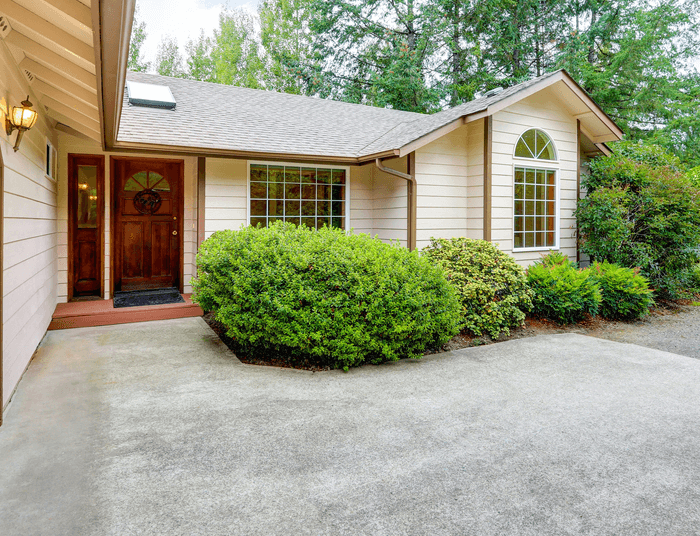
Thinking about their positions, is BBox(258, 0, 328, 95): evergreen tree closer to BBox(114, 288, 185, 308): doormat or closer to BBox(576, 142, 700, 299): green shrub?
BBox(114, 288, 185, 308): doormat

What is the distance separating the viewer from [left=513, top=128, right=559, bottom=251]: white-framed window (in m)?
7.87

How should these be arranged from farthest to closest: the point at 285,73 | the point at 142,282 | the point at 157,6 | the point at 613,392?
the point at 157,6
the point at 285,73
the point at 142,282
the point at 613,392

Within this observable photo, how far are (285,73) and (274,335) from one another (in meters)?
16.6

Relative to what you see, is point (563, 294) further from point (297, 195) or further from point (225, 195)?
point (225, 195)

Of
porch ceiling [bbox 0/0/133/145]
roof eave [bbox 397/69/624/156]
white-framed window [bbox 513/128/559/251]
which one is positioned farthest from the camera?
white-framed window [bbox 513/128/559/251]

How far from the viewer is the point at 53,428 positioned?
2967 millimetres

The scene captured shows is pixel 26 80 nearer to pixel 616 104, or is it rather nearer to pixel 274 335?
pixel 274 335

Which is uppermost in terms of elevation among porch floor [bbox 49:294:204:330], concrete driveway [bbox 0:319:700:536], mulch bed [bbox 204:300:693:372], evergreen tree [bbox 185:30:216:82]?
evergreen tree [bbox 185:30:216:82]

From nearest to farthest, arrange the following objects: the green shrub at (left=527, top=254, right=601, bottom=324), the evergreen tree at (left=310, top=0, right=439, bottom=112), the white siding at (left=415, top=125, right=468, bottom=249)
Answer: the green shrub at (left=527, top=254, right=601, bottom=324) → the white siding at (left=415, top=125, right=468, bottom=249) → the evergreen tree at (left=310, top=0, right=439, bottom=112)

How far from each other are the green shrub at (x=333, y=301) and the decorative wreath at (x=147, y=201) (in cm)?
306

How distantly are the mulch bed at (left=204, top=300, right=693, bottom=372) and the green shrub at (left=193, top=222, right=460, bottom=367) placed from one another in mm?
90

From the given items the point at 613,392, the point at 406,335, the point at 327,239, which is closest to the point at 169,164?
the point at 327,239

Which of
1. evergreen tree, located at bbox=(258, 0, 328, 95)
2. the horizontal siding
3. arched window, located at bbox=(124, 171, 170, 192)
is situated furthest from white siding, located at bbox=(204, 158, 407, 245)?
evergreen tree, located at bbox=(258, 0, 328, 95)

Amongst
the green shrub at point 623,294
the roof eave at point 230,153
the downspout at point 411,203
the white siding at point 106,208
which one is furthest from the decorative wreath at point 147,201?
the green shrub at point 623,294
